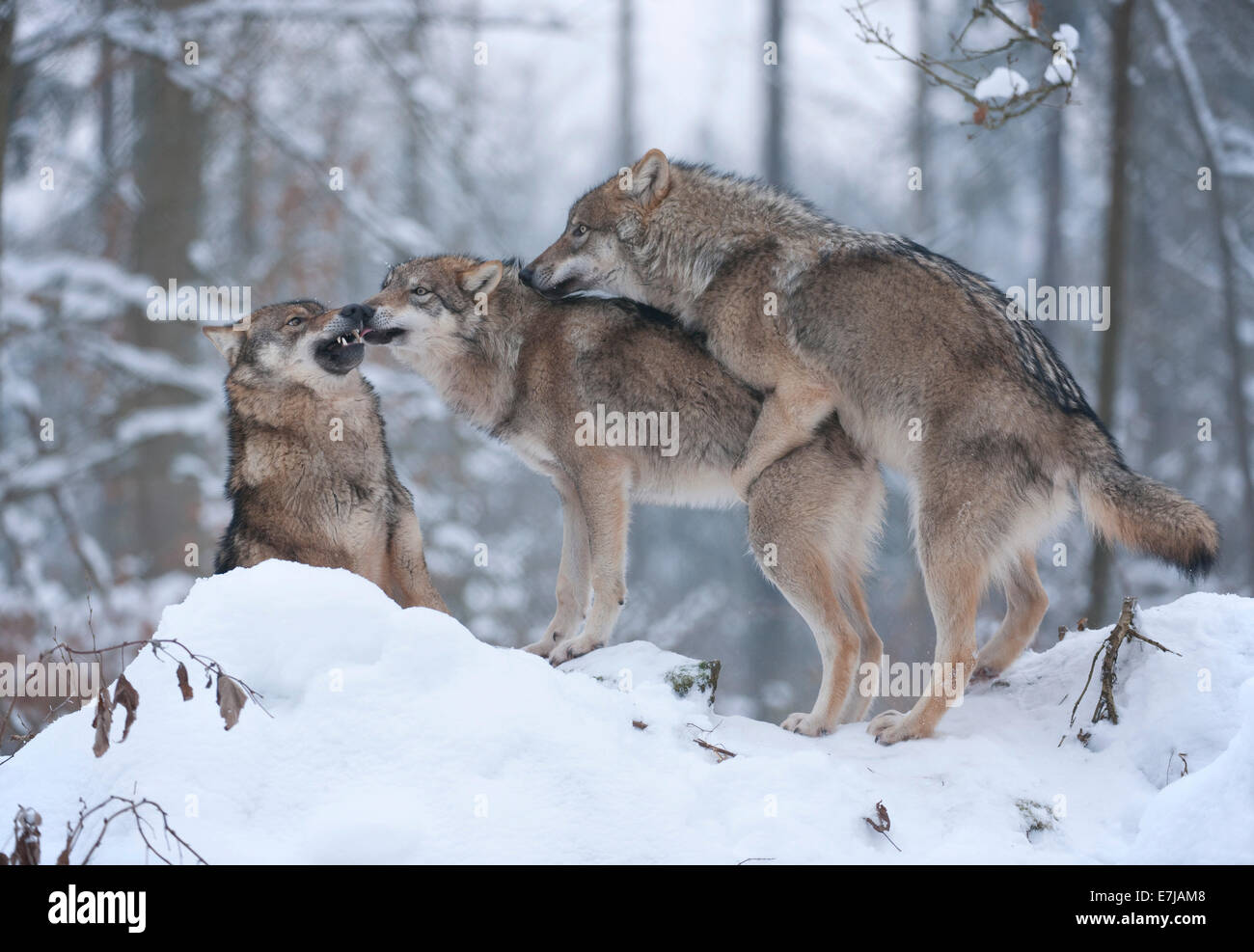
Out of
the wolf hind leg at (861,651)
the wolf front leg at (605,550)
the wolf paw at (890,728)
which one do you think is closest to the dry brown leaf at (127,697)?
the wolf front leg at (605,550)

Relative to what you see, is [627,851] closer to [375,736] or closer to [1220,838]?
[375,736]

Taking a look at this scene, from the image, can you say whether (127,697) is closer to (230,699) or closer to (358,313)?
(230,699)

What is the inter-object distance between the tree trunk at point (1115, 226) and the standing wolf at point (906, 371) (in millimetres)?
5353

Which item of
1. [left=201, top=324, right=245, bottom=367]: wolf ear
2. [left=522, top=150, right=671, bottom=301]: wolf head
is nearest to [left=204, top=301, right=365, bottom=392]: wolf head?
[left=201, top=324, right=245, bottom=367]: wolf ear

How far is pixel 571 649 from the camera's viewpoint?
5.19 m

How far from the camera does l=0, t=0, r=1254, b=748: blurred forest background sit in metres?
12.5

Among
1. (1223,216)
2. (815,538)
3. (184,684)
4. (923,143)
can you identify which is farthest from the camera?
(923,143)

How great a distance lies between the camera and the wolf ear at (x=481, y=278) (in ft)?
18.7

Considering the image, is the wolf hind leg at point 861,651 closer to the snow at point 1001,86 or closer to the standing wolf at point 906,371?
the standing wolf at point 906,371

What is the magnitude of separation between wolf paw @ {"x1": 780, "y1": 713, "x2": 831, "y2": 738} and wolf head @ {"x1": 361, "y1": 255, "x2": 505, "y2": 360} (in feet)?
8.50

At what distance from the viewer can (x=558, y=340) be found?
5629 mm

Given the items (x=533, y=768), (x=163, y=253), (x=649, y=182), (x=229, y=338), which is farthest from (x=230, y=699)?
(x=163, y=253)

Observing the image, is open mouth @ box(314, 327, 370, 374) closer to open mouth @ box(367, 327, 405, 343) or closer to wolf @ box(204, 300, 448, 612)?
wolf @ box(204, 300, 448, 612)

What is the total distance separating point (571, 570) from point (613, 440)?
2.63ft
